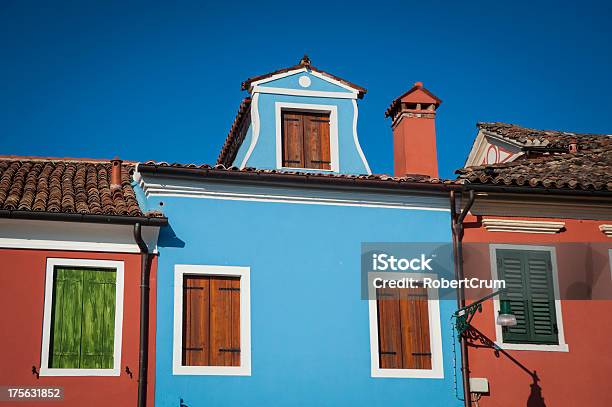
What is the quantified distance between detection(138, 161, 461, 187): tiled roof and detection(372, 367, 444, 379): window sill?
297cm

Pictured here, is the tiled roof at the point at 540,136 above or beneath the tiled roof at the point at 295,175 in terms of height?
above

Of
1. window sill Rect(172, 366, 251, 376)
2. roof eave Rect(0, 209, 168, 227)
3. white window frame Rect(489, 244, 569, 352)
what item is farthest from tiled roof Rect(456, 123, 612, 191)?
roof eave Rect(0, 209, 168, 227)

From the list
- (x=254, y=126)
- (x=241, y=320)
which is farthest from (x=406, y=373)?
(x=254, y=126)

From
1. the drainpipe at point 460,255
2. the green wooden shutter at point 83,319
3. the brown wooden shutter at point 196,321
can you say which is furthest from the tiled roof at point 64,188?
the drainpipe at point 460,255

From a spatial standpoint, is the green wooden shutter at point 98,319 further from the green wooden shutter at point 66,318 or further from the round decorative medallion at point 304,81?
the round decorative medallion at point 304,81

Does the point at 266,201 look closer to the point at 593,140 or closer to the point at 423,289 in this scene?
the point at 423,289

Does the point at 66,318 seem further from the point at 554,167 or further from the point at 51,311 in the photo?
the point at 554,167

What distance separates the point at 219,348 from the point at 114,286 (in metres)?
1.81

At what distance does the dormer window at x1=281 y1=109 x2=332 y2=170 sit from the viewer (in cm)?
1841

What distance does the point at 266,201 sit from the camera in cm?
1664

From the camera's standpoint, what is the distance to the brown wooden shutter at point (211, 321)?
1558cm

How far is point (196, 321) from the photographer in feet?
51.6

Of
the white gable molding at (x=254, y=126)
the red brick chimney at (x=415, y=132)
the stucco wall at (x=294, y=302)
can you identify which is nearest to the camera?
the stucco wall at (x=294, y=302)

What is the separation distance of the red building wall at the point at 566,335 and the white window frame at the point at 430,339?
0.56 meters
